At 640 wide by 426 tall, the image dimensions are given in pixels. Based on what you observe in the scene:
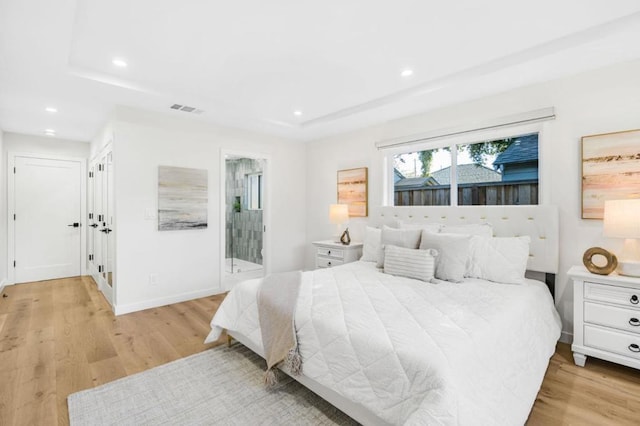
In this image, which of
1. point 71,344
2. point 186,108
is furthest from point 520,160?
point 71,344

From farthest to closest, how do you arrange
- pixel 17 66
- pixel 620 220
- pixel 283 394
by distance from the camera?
pixel 17 66 < pixel 620 220 < pixel 283 394

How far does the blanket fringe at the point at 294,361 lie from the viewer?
184 cm

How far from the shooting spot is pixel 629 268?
2252mm

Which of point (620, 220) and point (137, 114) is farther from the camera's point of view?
point (137, 114)

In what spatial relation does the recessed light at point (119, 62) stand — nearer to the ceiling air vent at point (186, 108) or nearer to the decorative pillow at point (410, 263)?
→ the ceiling air vent at point (186, 108)

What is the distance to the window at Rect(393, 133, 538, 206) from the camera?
311 cm

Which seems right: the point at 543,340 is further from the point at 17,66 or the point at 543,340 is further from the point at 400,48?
the point at 17,66

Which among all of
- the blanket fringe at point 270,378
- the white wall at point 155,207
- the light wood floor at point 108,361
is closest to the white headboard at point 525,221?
the light wood floor at point 108,361

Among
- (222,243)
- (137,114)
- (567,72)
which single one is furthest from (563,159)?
(137,114)

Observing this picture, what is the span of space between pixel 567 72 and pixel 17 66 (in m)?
4.61

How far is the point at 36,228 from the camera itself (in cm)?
498

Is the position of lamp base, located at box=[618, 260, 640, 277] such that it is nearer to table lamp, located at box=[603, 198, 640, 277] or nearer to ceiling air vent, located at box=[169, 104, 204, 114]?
table lamp, located at box=[603, 198, 640, 277]

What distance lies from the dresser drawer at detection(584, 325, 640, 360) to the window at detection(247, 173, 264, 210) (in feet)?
17.2

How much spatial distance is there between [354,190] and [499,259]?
88.5 inches
